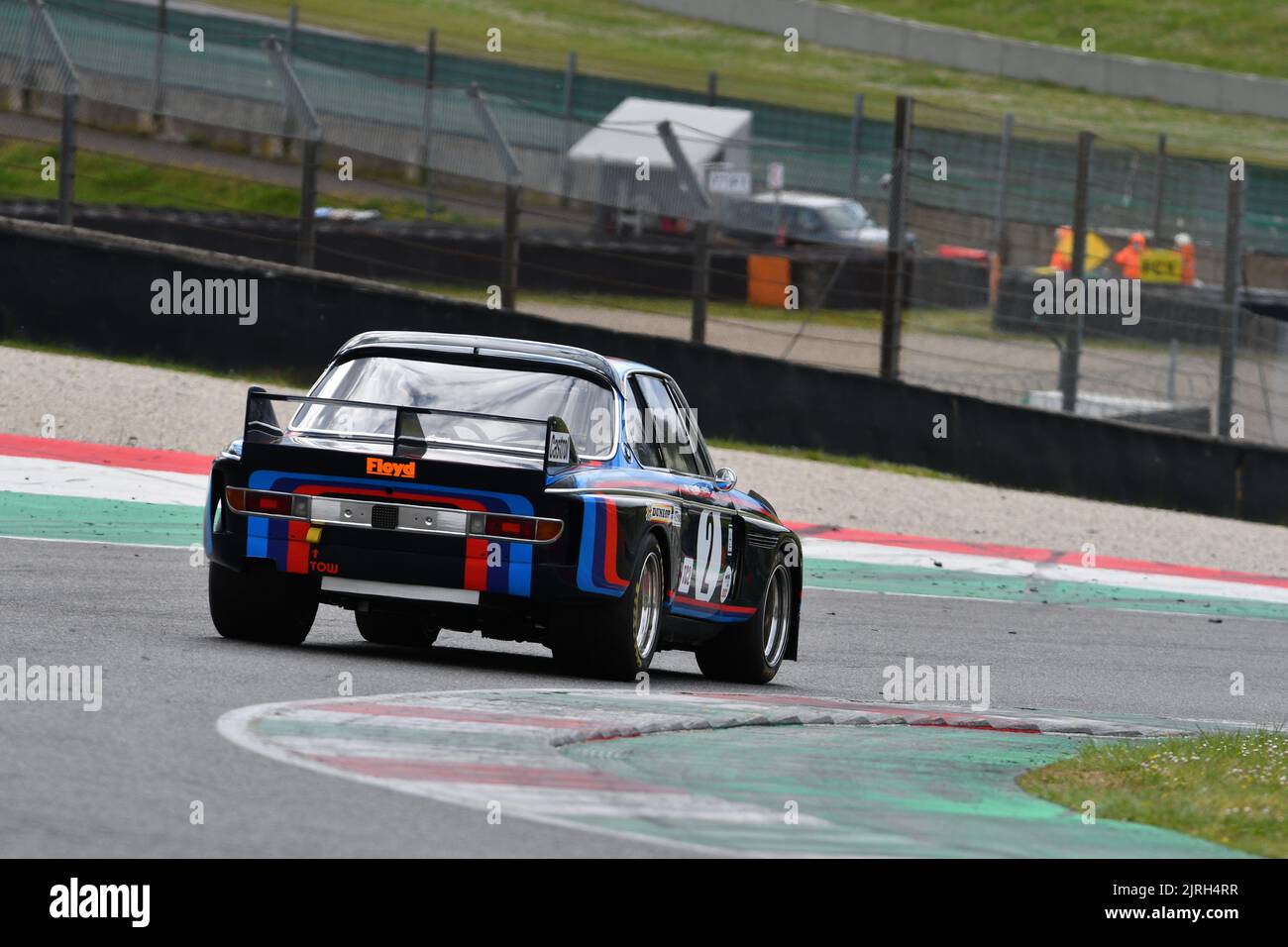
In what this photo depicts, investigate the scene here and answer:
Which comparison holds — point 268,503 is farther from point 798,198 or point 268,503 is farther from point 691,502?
point 798,198

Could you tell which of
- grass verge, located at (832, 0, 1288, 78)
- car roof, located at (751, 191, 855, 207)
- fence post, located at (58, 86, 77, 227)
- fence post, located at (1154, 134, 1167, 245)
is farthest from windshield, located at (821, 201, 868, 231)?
grass verge, located at (832, 0, 1288, 78)

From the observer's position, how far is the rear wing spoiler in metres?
9.24

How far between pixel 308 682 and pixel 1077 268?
43.9 ft

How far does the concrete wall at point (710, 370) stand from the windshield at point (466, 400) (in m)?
9.36

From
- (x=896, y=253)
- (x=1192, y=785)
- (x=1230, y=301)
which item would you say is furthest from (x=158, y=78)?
(x=1192, y=785)

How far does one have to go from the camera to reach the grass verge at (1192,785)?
682cm

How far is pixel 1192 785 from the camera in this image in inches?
297

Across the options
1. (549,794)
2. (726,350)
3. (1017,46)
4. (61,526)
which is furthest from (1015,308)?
(1017,46)

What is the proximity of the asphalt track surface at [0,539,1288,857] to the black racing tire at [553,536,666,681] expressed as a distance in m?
0.13

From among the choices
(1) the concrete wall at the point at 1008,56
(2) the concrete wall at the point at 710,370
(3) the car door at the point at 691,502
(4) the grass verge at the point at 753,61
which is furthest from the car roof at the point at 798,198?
(1) the concrete wall at the point at 1008,56

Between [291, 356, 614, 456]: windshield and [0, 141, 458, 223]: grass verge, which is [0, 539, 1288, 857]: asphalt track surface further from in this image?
[0, 141, 458, 223]: grass verge

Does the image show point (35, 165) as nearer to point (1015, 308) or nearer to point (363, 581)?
point (1015, 308)

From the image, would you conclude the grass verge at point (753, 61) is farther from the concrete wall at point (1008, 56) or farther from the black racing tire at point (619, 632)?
the black racing tire at point (619, 632)
